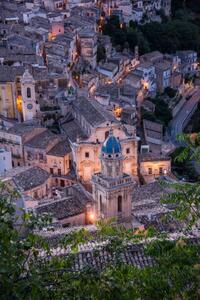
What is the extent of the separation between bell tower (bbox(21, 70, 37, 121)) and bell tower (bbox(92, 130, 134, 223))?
31.4 feet

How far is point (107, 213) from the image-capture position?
19203 millimetres

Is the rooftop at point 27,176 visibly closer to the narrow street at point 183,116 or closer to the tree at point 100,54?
the narrow street at point 183,116

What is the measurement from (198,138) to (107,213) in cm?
1024

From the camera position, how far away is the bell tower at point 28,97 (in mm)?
27719

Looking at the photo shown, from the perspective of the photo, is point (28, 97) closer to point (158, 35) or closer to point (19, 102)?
point (19, 102)

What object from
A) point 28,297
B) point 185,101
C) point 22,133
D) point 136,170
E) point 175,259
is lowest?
point 185,101

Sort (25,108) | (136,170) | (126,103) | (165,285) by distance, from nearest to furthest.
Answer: (165,285) → (136,170) → (25,108) → (126,103)

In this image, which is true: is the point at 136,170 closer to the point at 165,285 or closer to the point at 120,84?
the point at 120,84

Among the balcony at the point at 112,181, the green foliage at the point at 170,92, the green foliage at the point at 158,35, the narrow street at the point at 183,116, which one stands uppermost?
the balcony at the point at 112,181

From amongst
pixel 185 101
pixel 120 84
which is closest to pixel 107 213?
pixel 120 84

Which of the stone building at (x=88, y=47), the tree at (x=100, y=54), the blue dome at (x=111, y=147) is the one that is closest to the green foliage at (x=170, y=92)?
the tree at (x=100, y=54)

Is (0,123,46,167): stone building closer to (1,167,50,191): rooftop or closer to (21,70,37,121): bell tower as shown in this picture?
(21,70,37,121): bell tower

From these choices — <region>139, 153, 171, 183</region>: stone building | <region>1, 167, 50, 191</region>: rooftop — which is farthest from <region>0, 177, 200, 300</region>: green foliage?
<region>139, 153, 171, 183</region>: stone building

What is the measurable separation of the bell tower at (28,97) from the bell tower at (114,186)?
9.58 meters
